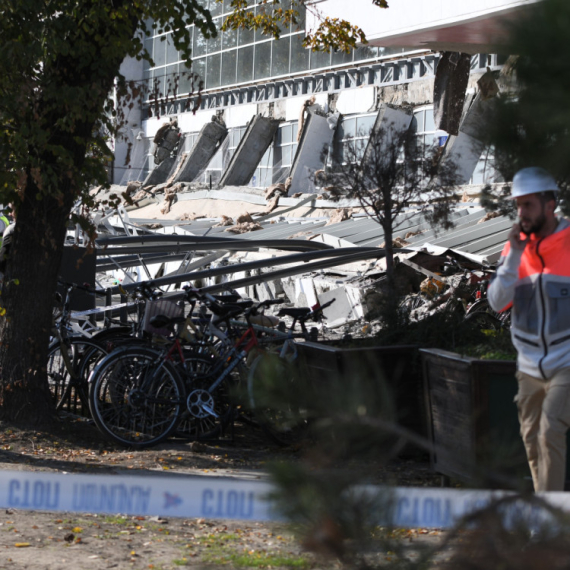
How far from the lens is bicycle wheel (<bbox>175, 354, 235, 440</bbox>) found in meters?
6.58

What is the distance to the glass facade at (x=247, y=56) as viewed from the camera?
33.3 m

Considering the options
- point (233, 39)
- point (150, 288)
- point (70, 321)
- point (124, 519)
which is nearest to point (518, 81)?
point (124, 519)

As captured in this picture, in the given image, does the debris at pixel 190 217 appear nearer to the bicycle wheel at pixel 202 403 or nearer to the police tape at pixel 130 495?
the bicycle wheel at pixel 202 403

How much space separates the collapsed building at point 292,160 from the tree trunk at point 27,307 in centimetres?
199

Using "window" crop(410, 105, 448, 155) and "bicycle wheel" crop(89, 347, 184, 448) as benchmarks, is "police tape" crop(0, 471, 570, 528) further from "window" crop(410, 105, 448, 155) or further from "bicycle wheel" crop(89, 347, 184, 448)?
"window" crop(410, 105, 448, 155)

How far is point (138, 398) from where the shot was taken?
6523mm

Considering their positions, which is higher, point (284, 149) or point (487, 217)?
point (284, 149)

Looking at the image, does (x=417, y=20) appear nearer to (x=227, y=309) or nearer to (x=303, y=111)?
(x=227, y=309)

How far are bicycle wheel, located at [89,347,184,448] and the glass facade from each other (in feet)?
83.6

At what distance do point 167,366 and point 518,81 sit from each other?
216 inches

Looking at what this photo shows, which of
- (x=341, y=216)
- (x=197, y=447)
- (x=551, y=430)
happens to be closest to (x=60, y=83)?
(x=197, y=447)

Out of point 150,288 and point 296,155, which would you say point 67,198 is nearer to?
point 150,288

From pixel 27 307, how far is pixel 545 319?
4395 mm

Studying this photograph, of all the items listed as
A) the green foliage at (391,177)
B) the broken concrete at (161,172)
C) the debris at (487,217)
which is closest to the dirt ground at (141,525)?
the green foliage at (391,177)
